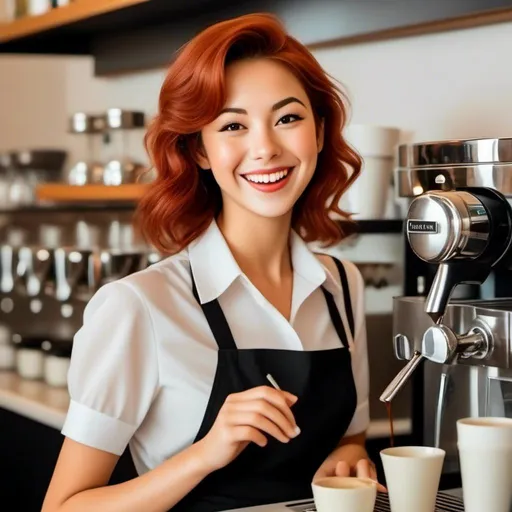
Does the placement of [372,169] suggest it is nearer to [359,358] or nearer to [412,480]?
[359,358]

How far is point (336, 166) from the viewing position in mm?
1649

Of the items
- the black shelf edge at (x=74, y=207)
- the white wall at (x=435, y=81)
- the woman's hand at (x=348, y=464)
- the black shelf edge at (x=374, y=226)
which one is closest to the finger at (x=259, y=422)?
Result: the woman's hand at (x=348, y=464)

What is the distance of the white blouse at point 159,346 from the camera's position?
1.40 meters

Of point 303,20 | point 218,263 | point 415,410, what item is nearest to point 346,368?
point 415,410

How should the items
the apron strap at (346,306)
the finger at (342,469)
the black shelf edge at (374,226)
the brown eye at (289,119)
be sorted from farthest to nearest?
the black shelf edge at (374,226), the apron strap at (346,306), the brown eye at (289,119), the finger at (342,469)

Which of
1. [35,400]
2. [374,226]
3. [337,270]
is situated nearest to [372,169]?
[374,226]

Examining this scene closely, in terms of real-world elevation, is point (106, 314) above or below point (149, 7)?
below

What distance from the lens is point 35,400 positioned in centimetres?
231

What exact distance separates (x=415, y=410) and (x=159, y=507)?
0.45m

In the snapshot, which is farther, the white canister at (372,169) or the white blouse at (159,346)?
the white canister at (372,169)

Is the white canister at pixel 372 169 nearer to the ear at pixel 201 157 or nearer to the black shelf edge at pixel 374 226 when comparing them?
the black shelf edge at pixel 374 226

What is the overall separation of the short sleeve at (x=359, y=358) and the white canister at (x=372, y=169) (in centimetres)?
22

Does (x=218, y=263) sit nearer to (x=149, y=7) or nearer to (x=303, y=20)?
(x=303, y=20)

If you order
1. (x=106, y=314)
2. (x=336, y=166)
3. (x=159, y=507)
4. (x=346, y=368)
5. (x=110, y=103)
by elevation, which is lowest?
(x=159, y=507)
